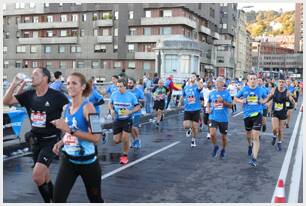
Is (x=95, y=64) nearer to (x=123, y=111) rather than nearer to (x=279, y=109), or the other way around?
(x=279, y=109)

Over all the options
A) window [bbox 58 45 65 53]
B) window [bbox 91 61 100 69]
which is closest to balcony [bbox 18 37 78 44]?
window [bbox 58 45 65 53]

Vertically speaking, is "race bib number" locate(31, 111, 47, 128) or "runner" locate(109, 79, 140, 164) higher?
"race bib number" locate(31, 111, 47, 128)

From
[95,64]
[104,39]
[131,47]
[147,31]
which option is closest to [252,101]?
[147,31]

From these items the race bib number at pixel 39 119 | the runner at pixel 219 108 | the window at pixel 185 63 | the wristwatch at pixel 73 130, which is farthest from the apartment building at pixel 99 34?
the wristwatch at pixel 73 130

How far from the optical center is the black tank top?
40.0ft

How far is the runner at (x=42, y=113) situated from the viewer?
580 cm

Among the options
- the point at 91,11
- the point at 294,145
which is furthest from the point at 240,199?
the point at 91,11

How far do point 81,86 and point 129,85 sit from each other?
6.84 metres

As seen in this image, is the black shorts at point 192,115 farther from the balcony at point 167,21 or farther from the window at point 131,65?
the window at point 131,65

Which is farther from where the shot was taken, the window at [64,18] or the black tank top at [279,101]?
the window at [64,18]

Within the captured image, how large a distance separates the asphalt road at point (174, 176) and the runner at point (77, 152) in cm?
165

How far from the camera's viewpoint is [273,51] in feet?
583

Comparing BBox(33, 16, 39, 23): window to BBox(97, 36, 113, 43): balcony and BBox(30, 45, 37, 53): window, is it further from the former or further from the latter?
BBox(97, 36, 113, 43): balcony

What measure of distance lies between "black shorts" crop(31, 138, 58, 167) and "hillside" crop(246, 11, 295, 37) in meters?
171
